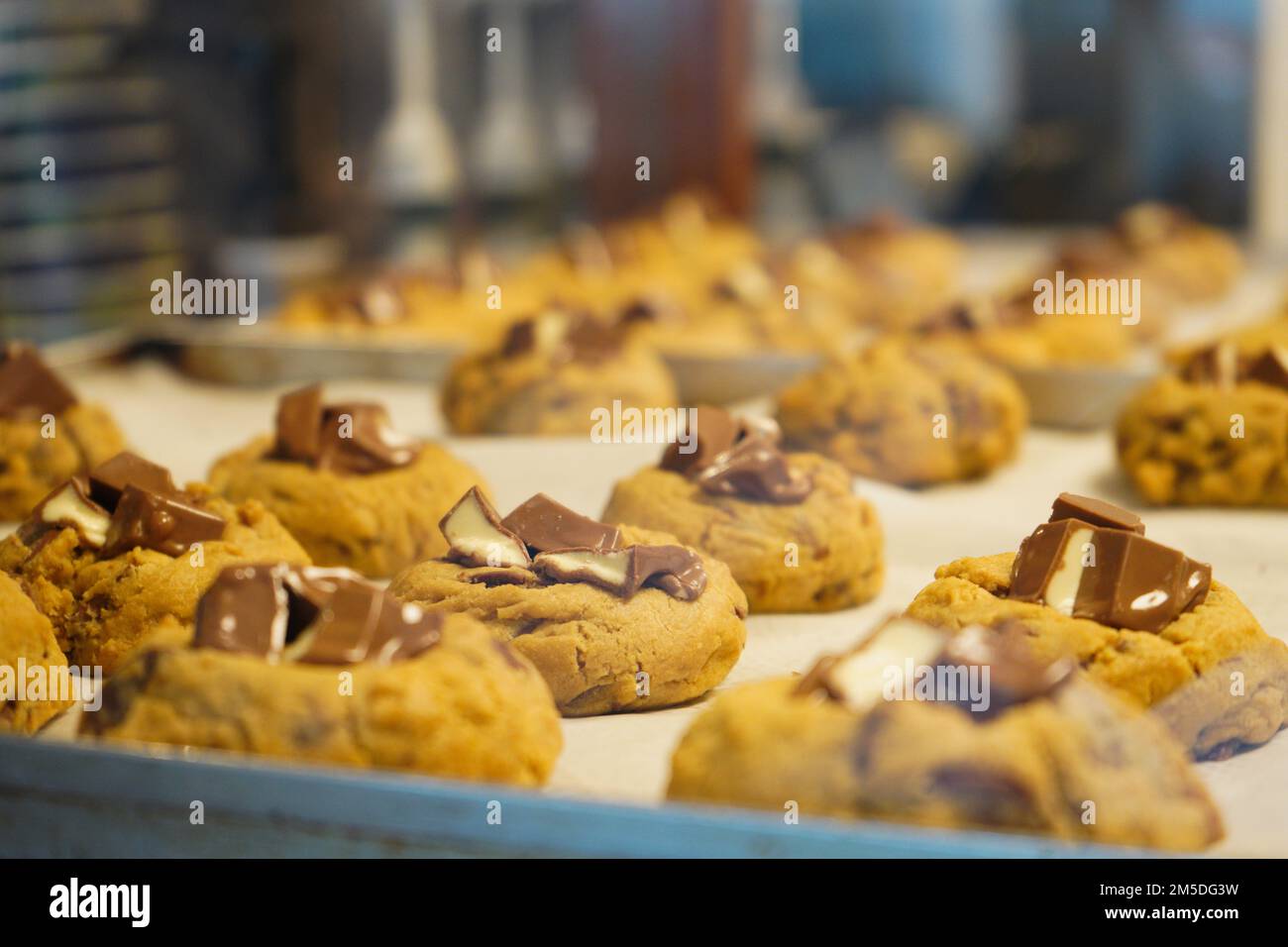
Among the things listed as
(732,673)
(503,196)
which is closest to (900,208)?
(503,196)

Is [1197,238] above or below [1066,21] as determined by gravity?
below

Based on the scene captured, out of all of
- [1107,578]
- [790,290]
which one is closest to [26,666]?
[1107,578]

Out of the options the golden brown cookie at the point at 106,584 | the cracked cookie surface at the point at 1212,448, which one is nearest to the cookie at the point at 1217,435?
the cracked cookie surface at the point at 1212,448

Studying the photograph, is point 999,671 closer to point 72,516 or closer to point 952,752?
point 952,752

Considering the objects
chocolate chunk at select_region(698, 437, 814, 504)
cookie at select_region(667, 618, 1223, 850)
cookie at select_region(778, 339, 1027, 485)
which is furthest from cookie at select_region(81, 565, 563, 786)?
cookie at select_region(778, 339, 1027, 485)

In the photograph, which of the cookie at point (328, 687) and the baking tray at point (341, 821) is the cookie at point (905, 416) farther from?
the baking tray at point (341, 821)

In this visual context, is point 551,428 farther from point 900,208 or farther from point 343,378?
point 900,208
